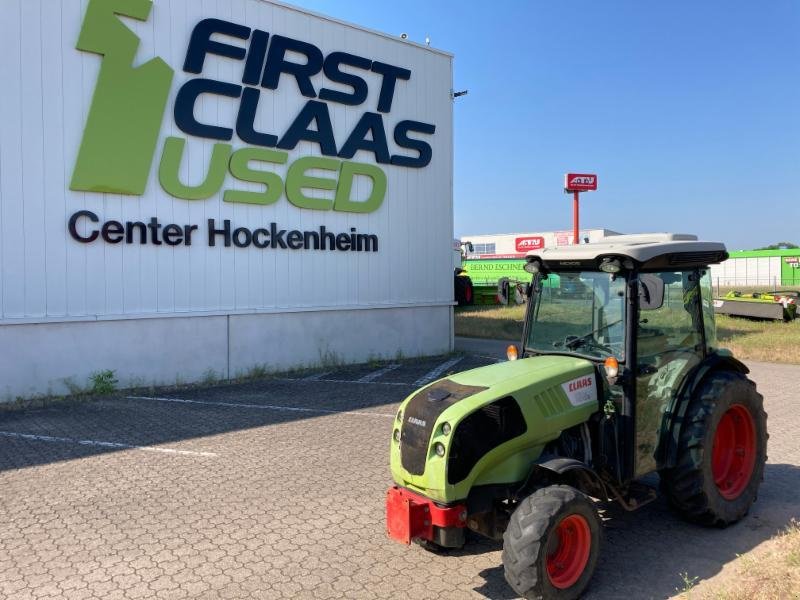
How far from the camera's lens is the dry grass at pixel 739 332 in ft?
46.0

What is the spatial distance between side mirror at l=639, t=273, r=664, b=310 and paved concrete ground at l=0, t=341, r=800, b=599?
171cm

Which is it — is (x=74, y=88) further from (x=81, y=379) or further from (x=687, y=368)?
(x=687, y=368)

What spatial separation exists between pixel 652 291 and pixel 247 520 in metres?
3.46

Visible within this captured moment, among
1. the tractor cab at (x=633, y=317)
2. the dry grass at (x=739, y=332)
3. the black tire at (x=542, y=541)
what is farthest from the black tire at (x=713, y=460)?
the dry grass at (x=739, y=332)

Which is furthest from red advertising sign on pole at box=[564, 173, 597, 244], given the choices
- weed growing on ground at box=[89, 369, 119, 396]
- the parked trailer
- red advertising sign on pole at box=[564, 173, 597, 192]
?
weed growing on ground at box=[89, 369, 119, 396]

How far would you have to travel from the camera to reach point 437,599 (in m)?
3.95

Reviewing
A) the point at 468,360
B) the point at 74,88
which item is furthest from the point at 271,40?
the point at 468,360

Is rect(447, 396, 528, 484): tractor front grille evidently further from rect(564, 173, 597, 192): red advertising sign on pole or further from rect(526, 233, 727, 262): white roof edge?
rect(564, 173, 597, 192): red advertising sign on pole

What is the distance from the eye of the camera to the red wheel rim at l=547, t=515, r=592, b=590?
3766 millimetres

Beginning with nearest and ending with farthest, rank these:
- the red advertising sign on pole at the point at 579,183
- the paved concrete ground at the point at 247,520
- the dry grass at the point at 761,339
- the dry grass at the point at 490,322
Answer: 1. the paved concrete ground at the point at 247,520
2. the dry grass at the point at 761,339
3. the dry grass at the point at 490,322
4. the red advertising sign on pole at the point at 579,183

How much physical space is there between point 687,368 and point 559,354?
101 centimetres

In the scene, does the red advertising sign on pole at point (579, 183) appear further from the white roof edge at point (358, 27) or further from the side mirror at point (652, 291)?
the side mirror at point (652, 291)

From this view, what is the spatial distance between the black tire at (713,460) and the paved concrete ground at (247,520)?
0.21 m

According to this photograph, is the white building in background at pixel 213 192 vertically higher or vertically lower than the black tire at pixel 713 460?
higher
